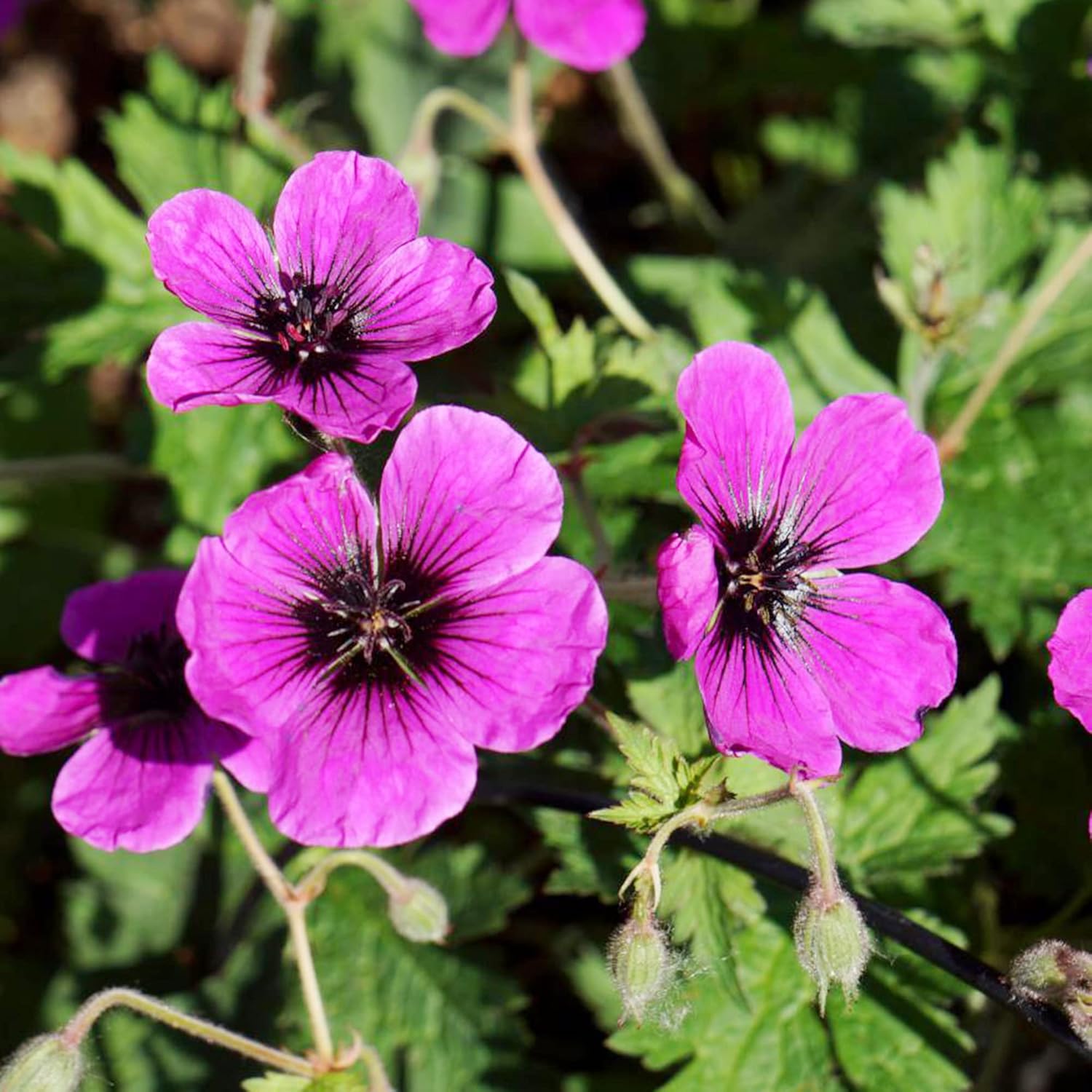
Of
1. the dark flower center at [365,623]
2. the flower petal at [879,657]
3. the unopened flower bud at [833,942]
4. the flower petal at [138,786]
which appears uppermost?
the flower petal at [879,657]

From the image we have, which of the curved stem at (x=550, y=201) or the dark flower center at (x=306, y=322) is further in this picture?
the curved stem at (x=550, y=201)

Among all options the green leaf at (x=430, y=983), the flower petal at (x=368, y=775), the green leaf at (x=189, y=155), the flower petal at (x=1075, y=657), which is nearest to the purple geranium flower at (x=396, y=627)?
the flower petal at (x=368, y=775)

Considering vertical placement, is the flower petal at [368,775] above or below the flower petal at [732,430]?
below

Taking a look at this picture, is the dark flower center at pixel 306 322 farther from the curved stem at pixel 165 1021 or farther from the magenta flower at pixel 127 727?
the curved stem at pixel 165 1021

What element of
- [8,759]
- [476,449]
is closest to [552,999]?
[8,759]

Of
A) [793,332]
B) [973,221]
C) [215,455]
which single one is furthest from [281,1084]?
[973,221]

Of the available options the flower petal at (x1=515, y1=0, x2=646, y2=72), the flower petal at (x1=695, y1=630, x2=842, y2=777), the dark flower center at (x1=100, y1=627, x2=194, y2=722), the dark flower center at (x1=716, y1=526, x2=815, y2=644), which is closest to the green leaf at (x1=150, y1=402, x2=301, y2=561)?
the dark flower center at (x1=100, y1=627, x2=194, y2=722)

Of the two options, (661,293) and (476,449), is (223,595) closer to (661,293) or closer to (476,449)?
(476,449)

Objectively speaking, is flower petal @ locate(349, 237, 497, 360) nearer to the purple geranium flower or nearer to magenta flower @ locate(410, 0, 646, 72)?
the purple geranium flower
